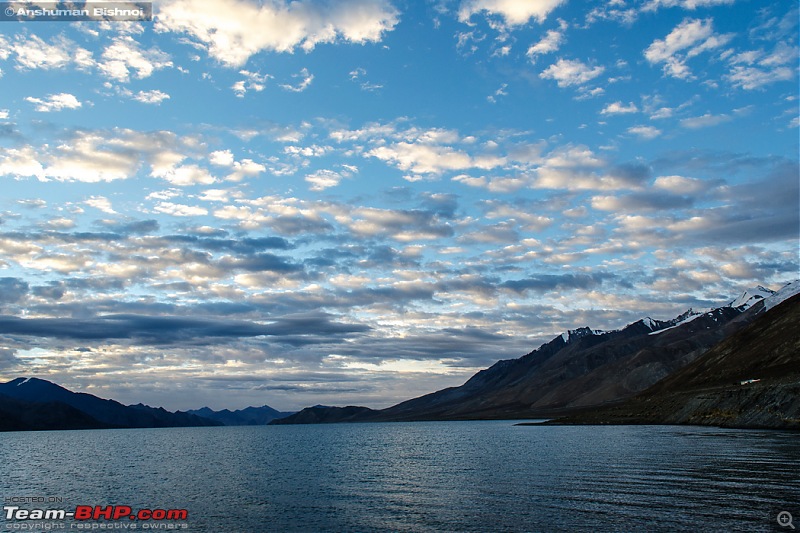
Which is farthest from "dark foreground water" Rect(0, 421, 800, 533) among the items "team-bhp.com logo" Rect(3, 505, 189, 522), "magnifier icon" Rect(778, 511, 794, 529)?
"team-bhp.com logo" Rect(3, 505, 189, 522)

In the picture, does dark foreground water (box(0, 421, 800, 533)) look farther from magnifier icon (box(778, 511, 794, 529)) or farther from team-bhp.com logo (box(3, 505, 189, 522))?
team-bhp.com logo (box(3, 505, 189, 522))

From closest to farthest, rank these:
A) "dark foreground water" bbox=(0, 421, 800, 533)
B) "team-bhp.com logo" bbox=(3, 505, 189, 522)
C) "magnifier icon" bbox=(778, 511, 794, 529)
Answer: "magnifier icon" bbox=(778, 511, 794, 529)
"dark foreground water" bbox=(0, 421, 800, 533)
"team-bhp.com logo" bbox=(3, 505, 189, 522)

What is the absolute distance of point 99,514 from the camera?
51.7 meters

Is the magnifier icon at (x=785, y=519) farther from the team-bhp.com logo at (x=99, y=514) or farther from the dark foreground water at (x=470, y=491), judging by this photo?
the team-bhp.com logo at (x=99, y=514)

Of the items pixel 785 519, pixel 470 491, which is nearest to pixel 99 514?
pixel 470 491

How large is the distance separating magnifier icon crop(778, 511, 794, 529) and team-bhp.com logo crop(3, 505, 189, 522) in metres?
45.3

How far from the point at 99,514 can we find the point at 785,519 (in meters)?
55.6

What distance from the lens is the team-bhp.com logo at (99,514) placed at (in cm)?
4978

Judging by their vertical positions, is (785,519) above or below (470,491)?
above

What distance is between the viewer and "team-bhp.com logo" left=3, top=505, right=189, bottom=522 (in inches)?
1960

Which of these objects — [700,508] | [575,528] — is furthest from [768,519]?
[575,528]

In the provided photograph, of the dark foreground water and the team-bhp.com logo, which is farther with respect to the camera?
the team-bhp.com logo

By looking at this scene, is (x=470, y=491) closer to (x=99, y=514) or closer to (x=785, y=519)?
(x=785, y=519)

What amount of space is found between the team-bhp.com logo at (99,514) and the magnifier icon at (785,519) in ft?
148
